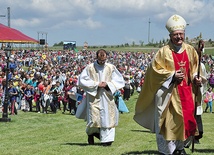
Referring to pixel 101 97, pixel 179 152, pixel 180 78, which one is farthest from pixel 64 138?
pixel 180 78

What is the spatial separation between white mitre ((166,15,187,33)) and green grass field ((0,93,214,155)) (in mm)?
2454

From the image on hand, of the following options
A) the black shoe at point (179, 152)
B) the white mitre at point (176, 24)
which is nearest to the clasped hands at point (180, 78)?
the white mitre at point (176, 24)

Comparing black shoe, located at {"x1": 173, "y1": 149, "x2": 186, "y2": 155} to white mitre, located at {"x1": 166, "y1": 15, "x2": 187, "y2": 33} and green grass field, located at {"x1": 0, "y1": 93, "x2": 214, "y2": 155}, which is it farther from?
white mitre, located at {"x1": 166, "y1": 15, "x2": 187, "y2": 33}

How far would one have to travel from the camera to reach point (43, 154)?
925 cm

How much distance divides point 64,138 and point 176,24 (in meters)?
6.75

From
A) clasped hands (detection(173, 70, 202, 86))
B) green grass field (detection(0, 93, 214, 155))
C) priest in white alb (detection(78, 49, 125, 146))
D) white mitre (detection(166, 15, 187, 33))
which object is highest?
white mitre (detection(166, 15, 187, 33))

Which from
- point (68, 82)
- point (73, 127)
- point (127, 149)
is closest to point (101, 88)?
point (127, 149)

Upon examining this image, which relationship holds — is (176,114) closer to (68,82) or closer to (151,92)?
(151,92)

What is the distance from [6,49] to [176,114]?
37.4ft

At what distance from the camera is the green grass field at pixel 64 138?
953cm

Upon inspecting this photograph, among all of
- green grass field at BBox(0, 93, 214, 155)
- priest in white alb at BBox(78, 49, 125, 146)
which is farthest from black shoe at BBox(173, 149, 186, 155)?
priest in white alb at BBox(78, 49, 125, 146)

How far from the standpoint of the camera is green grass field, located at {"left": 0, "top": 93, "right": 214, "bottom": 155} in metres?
9.53

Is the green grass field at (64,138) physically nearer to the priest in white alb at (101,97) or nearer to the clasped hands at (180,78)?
the priest in white alb at (101,97)

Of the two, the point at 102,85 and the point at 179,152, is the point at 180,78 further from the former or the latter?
the point at 102,85
